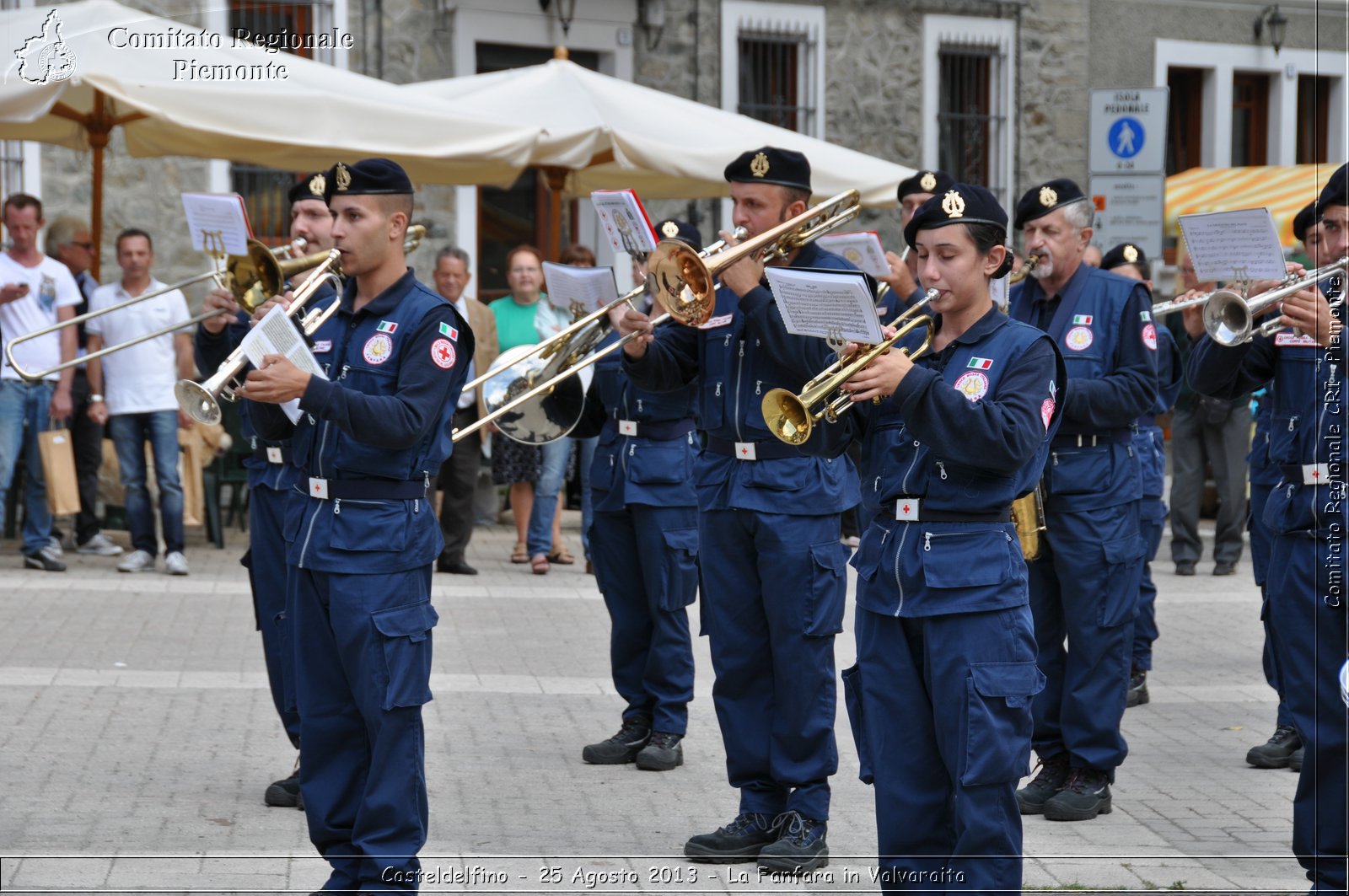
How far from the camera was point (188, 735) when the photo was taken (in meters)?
6.81

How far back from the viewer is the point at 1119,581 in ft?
20.4


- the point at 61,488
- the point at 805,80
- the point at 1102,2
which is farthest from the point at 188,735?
the point at 1102,2

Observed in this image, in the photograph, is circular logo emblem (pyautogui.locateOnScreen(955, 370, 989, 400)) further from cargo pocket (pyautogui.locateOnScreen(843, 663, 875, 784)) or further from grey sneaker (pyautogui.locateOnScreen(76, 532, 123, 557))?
grey sneaker (pyautogui.locateOnScreen(76, 532, 123, 557))

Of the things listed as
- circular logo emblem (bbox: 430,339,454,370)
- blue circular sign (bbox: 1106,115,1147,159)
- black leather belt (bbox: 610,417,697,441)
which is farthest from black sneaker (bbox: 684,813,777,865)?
blue circular sign (bbox: 1106,115,1147,159)

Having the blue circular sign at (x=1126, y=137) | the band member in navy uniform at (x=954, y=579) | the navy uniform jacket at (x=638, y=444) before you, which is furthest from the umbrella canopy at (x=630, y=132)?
the band member in navy uniform at (x=954, y=579)

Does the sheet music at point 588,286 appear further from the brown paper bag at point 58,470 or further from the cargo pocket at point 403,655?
the brown paper bag at point 58,470

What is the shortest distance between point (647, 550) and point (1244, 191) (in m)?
12.6

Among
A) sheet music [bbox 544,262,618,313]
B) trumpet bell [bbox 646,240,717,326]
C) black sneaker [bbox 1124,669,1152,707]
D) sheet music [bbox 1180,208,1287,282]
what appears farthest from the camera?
black sneaker [bbox 1124,669,1152,707]

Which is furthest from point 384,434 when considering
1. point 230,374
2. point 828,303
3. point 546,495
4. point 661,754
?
point 546,495

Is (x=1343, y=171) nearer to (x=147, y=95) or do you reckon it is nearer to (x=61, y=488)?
(x=147, y=95)

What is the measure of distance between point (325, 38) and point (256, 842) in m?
10.6

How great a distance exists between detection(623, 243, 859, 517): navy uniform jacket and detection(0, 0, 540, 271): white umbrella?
554 cm

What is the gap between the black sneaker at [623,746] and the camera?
22.0ft

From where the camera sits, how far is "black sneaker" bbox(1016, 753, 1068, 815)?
20.3ft
